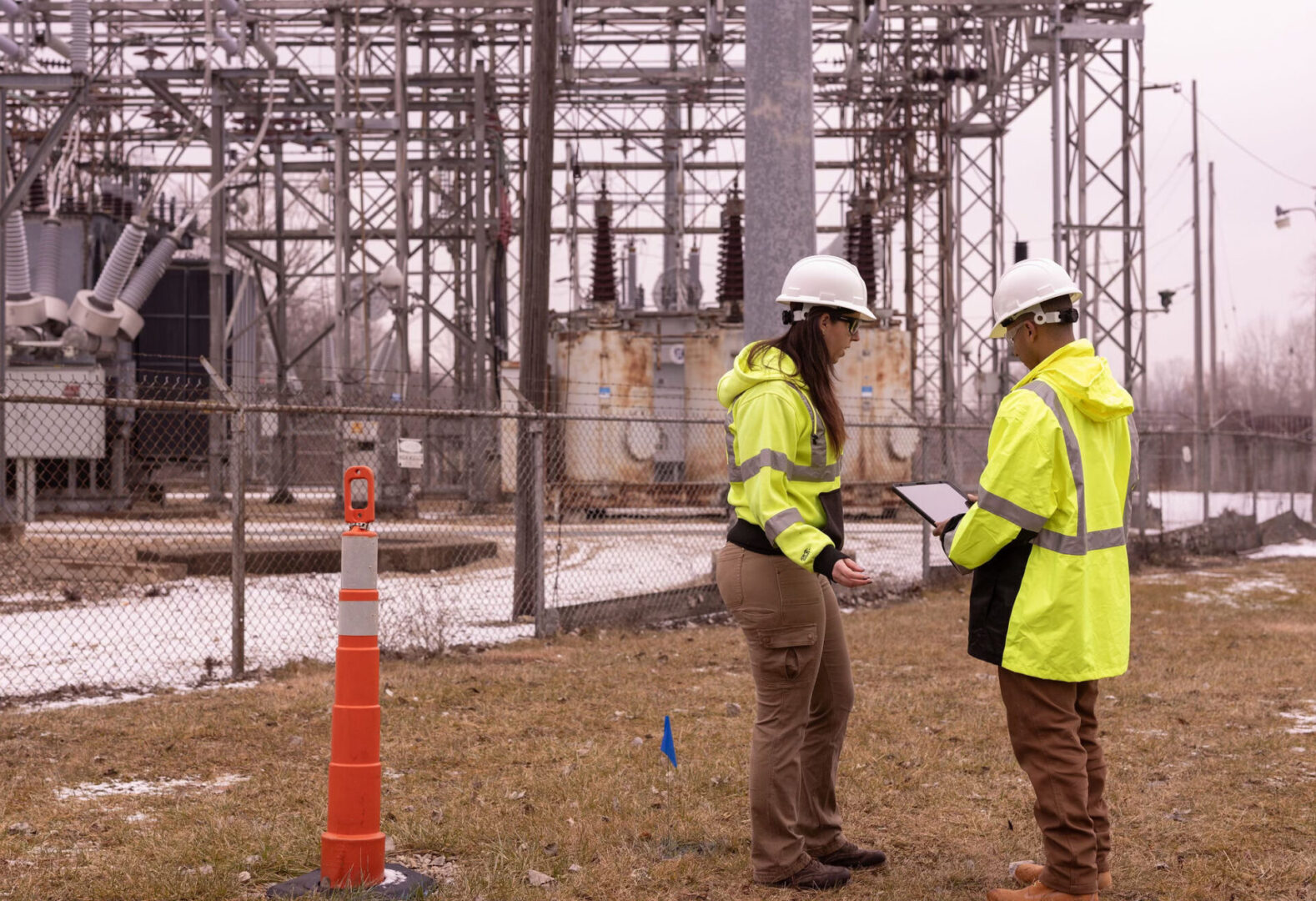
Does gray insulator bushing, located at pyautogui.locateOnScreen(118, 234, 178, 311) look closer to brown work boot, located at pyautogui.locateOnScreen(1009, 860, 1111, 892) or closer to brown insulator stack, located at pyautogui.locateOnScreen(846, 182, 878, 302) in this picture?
brown insulator stack, located at pyautogui.locateOnScreen(846, 182, 878, 302)

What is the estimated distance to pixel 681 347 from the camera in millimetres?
26781

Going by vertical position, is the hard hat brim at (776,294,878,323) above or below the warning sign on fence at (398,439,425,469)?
above

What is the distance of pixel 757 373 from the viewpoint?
14.9ft

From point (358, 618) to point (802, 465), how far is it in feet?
4.94

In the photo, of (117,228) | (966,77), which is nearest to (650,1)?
(966,77)

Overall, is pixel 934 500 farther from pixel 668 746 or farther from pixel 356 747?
pixel 668 746

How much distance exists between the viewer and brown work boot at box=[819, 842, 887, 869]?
16.2 feet

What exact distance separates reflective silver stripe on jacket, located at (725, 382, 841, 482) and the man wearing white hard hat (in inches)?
19.1

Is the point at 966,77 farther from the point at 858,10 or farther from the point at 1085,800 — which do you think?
the point at 1085,800

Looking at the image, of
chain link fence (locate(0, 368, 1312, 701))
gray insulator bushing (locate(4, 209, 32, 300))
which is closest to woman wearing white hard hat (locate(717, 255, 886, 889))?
chain link fence (locate(0, 368, 1312, 701))

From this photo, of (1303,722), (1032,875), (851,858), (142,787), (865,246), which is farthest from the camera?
(865,246)

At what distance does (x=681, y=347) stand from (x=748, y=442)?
73.6 feet

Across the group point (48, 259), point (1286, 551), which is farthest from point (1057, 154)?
point (48, 259)

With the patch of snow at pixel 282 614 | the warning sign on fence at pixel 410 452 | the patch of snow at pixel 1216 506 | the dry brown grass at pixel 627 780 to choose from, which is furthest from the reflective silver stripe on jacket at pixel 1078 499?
the patch of snow at pixel 1216 506
